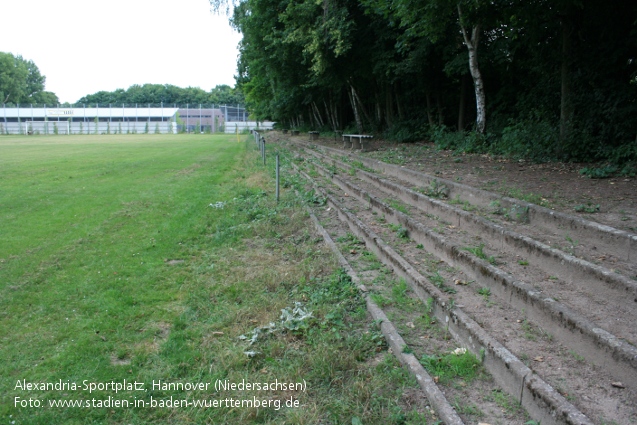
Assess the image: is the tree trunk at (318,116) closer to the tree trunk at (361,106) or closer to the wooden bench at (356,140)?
the tree trunk at (361,106)

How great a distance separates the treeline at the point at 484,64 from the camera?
9836 millimetres

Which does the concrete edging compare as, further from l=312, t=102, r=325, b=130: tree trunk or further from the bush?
l=312, t=102, r=325, b=130: tree trunk

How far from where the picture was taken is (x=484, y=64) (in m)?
14.5

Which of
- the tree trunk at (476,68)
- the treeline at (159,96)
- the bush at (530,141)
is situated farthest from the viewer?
the treeline at (159,96)

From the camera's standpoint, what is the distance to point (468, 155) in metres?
12.2

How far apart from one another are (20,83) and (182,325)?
121m

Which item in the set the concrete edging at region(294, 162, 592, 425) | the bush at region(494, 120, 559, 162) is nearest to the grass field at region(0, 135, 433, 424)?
the concrete edging at region(294, 162, 592, 425)

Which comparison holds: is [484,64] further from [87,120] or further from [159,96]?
[159,96]

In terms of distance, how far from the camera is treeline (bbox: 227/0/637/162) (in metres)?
9.84

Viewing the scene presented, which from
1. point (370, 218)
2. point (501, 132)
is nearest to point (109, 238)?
point (370, 218)

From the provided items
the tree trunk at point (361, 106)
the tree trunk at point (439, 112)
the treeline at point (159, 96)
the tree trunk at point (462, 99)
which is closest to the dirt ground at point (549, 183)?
the tree trunk at point (462, 99)

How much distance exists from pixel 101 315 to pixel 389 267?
10.9ft

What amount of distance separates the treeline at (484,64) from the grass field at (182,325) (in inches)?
237

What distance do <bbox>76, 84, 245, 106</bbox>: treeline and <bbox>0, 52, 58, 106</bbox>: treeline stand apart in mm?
8780
